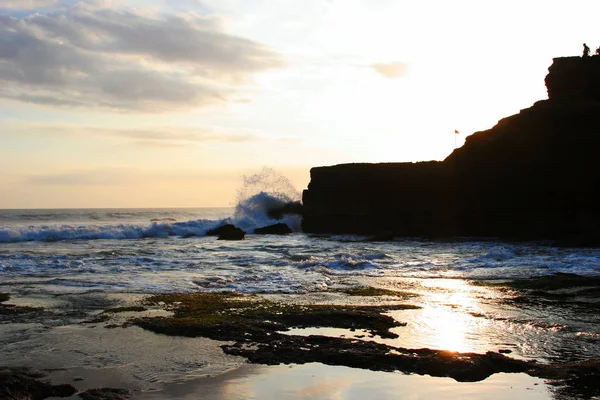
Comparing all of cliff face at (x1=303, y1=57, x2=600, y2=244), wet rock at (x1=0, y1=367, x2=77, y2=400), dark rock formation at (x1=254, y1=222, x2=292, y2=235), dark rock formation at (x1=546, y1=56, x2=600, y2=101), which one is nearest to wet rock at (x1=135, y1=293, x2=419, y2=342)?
wet rock at (x1=0, y1=367, x2=77, y2=400)

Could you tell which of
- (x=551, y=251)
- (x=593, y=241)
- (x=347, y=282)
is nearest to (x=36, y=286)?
(x=347, y=282)

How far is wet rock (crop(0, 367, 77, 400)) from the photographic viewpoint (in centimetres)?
602

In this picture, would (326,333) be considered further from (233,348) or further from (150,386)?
(150,386)

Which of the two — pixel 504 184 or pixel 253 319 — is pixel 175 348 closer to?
pixel 253 319

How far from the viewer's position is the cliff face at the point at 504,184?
113ft

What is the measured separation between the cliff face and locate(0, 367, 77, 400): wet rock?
2774cm

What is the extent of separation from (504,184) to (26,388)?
36.2 metres

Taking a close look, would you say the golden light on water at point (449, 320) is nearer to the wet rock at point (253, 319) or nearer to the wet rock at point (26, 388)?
the wet rock at point (253, 319)

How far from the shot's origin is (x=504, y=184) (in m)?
38.1

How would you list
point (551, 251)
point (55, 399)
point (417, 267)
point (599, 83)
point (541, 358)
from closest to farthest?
point (55, 399) → point (541, 358) → point (417, 267) → point (551, 251) → point (599, 83)

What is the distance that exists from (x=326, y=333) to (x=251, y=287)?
6.31 metres

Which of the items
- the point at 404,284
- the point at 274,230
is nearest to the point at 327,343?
the point at 404,284

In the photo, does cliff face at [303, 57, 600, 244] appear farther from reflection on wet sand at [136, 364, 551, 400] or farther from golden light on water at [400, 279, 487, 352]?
reflection on wet sand at [136, 364, 551, 400]

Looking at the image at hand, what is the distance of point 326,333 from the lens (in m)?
9.43
